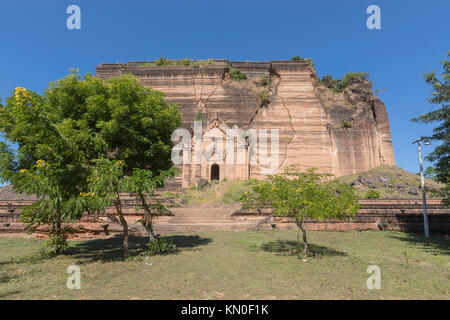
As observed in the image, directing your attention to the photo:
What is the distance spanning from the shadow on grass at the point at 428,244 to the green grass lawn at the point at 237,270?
0.04m

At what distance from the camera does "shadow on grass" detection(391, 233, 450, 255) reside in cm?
1052

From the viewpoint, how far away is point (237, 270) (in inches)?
288

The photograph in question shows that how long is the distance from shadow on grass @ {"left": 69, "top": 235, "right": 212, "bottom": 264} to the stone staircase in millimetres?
1927

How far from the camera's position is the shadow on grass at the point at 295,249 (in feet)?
30.9

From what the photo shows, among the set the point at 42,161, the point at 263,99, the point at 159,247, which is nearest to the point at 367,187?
the point at 263,99

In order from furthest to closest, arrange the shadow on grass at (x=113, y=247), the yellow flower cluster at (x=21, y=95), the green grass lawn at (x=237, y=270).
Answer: the shadow on grass at (x=113, y=247) < the yellow flower cluster at (x=21, y=95) < the green grass lawn at (x=237, y=270)

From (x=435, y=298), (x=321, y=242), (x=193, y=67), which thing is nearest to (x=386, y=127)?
(x=193, y=67)

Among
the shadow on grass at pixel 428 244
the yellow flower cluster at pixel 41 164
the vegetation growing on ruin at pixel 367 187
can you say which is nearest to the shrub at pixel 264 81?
the vegetation growing on ruin at pixel 367 187

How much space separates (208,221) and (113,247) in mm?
6729

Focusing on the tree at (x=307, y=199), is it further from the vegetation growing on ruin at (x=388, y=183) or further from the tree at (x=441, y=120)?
the vegetation growing on ruin at (x=388, y=183)

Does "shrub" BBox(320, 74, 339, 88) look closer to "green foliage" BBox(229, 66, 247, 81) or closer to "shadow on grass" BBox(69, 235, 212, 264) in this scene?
"green foliage" BBox(229, 66, 247, 81)

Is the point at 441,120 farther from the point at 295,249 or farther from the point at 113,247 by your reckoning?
the point at 113,247

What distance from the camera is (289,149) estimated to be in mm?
34031
